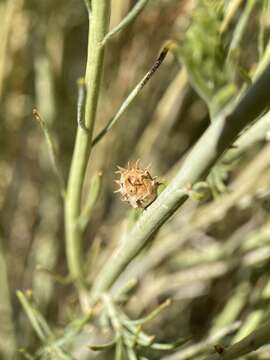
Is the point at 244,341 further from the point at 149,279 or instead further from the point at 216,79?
the point at 149,279

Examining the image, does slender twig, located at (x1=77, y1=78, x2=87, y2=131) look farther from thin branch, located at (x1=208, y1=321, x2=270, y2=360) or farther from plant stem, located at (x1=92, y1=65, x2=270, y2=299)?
thin branch, located at (x1=208, y1=321, x2=270, y2=360)

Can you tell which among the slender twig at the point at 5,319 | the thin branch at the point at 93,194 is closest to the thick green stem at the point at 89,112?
the thin branch at the point at 93,194

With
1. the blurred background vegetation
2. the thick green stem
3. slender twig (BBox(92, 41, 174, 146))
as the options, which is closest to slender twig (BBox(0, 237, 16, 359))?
the blurred background vegetation

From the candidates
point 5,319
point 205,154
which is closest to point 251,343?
point 205,154

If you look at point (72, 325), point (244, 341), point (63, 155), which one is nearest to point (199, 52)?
point (244, 341)

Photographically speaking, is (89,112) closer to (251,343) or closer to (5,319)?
(251,343)

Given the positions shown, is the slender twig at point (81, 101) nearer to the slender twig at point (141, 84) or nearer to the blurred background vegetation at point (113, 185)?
the slender twig at point (141, 84)
